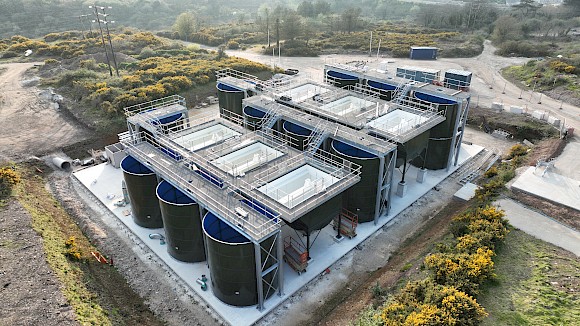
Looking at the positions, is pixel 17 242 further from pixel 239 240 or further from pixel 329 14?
pixel 329 14

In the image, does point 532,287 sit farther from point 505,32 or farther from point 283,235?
point 505,32

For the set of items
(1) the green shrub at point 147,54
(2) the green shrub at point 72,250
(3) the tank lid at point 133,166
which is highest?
(1) the green shrub at point 147,54

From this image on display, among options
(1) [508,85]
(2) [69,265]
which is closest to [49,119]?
(2) [69,265]

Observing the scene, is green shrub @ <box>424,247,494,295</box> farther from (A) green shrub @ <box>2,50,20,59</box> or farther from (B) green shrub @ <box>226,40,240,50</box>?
(A) green shrub @ <box>2,50,20,59</box>

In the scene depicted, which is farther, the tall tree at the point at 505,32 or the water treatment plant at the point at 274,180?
the tall tree at the point at 505,32

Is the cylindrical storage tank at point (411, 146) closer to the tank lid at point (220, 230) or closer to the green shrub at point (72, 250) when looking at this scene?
the tank lid at point (220, 230)

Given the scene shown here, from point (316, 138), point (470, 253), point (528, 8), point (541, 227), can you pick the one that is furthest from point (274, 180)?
point (528, 8)

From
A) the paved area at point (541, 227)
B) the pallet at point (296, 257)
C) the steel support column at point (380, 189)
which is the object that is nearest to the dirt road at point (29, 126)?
the pallet at point (296, 257)
